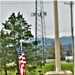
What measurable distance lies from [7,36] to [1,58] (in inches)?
19.9

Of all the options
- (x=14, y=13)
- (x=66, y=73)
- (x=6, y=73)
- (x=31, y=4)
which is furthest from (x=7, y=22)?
(x=66, y=73)

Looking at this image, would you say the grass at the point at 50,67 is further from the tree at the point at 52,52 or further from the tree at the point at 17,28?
the tree at the point at 17,28

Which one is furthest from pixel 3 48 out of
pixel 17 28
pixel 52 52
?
pixel 52 52

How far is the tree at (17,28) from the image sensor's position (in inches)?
207

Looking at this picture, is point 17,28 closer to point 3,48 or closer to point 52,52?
point 3,48

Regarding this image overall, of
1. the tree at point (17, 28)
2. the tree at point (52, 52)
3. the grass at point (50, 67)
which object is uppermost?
the tree at point (17, 28)

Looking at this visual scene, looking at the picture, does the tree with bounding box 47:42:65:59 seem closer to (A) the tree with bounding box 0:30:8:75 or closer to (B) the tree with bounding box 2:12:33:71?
(B) the tree with bounding box 2:12:33:71

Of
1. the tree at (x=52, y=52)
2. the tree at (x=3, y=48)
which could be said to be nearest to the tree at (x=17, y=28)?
the tree at (x=3, y=48)

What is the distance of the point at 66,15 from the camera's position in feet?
Result: 17.5

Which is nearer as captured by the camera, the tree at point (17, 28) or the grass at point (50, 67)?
the grass at point (50, 67)

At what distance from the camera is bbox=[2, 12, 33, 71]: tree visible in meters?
5.26

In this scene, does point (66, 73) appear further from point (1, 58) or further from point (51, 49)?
point (1, 58)

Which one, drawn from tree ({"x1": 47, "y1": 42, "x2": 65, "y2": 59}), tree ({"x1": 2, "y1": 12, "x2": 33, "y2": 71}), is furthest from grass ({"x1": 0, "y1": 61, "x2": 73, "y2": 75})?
tree ({"x1": 2, "y1": 12, "x2": 33, "y2": 71})

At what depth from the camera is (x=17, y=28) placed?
5289 mm
